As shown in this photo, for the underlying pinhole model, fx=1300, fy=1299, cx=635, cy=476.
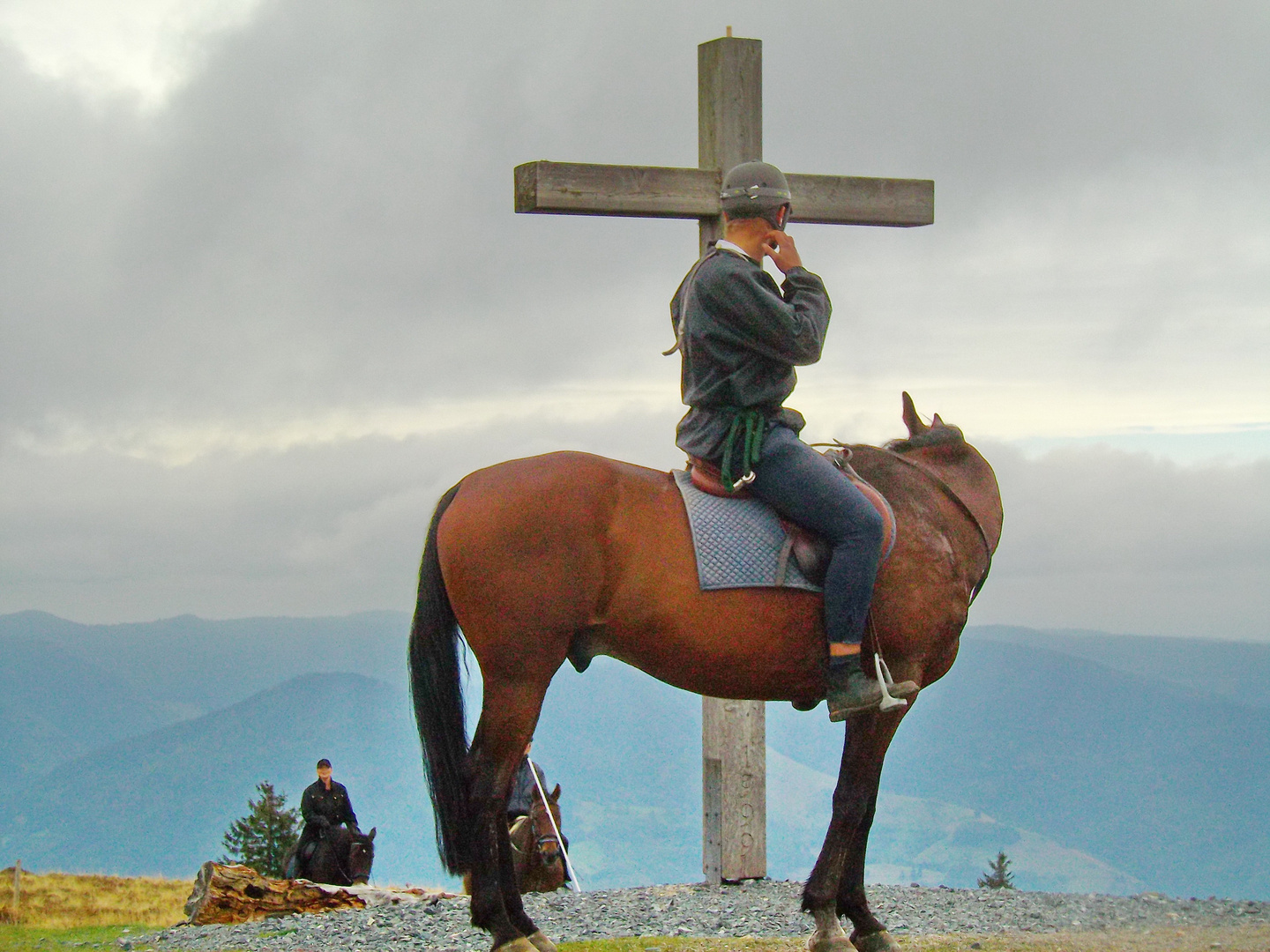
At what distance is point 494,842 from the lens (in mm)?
5395

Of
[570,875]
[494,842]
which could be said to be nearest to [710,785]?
[570,875]

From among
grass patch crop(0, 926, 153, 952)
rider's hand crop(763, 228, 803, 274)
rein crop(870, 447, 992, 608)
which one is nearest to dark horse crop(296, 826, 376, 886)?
grass patch crop(0, 926, 153, 952)

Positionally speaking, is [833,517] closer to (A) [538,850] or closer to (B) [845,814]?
(B) [845,814]

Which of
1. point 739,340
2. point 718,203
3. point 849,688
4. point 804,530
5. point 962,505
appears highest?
point 718,203

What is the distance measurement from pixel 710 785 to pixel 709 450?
380 centimetres

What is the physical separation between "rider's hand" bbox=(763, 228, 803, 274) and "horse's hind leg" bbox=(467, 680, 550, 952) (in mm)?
2124

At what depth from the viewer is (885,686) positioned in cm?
552

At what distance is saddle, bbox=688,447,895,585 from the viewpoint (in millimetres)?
5551

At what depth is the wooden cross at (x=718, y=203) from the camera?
8.44 m

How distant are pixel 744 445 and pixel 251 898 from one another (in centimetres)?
556

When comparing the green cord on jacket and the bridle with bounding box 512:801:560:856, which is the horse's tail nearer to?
the green cord on jacket

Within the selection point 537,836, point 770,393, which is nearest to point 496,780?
point 770,393

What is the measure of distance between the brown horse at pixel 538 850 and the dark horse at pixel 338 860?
213 cm

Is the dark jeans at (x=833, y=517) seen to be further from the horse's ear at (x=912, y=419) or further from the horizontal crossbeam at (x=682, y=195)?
the horizontal crossbeam at (x=682, y=195)
